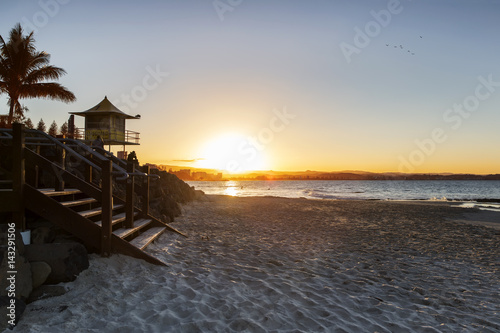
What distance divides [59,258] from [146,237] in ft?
8.61

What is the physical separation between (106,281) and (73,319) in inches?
43.0

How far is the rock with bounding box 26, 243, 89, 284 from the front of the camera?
4.66 metres

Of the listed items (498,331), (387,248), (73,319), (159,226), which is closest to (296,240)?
(387,248)

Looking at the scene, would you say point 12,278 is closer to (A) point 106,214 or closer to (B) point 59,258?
(B) point 59,258

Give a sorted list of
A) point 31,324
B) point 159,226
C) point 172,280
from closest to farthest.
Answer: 1. point 31,324
2. point 172,280
3. point 159,226

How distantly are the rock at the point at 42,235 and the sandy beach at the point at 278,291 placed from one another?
1.01m

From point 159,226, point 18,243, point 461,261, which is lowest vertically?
point 461,261

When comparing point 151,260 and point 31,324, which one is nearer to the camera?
point 31,324

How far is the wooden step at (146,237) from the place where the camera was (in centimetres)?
661

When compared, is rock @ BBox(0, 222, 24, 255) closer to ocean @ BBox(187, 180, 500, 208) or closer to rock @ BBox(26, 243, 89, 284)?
rock @ BBox(26, 243, 89, 284)

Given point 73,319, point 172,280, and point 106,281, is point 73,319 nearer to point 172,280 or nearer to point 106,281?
point 106,281

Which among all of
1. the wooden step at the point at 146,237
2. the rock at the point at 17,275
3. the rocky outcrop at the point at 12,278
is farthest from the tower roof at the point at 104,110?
the rock at the point at 17,275

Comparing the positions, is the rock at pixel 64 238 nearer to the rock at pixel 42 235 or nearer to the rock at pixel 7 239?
the rock at pixel 42 235

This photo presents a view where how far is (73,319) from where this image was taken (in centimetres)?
387
